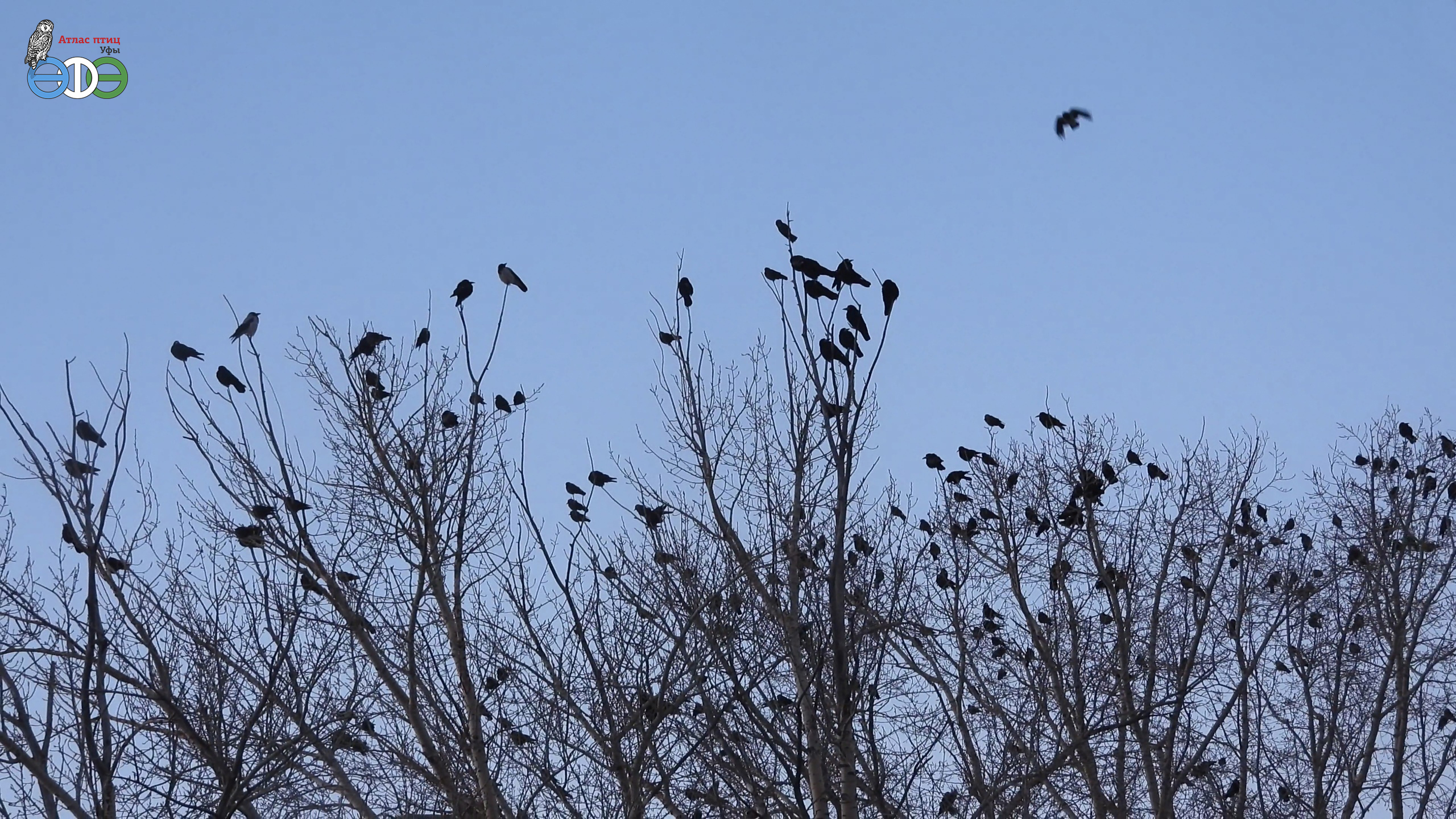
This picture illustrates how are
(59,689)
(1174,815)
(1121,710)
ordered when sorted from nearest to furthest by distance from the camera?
(59,689), (1121,710), (1174,815)

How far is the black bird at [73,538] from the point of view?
631cm

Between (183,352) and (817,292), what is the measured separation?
4.12m

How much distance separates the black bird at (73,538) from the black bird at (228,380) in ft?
5.77

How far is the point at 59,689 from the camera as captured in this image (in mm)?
7062

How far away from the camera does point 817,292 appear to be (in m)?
8.05

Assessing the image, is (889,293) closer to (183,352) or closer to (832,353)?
(832,353)

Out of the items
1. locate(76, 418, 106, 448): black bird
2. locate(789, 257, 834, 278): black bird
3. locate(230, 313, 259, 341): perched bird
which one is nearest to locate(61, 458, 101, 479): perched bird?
locate(76, 418, 106, 448): black bird

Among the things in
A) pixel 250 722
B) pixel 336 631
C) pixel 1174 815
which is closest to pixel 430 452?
pixel 336 631

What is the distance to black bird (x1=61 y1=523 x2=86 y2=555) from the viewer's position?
6.31m

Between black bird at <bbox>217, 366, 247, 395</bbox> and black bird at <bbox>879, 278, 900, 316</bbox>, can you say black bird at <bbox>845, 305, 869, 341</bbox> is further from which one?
black bird at <bbox>217, 366, 247, 395</bbox>

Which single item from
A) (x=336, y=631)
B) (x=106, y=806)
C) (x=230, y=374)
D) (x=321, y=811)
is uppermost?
(x=230, y=374)

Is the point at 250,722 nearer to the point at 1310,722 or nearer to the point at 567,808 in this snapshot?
the point at 567,808

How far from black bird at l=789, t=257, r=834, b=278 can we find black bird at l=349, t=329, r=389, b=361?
11.4 ft

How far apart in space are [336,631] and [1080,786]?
6972 millimetres
